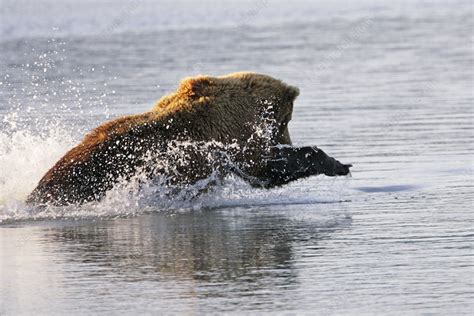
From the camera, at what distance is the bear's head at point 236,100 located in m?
11.0

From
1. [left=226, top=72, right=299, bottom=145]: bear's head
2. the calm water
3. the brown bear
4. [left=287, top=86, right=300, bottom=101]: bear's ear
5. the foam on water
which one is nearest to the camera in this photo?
the calm water

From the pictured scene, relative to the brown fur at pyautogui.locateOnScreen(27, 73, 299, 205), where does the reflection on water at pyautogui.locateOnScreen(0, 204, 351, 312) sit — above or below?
below

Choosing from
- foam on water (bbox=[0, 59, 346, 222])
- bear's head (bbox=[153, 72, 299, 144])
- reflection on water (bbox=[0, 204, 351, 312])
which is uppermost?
bear's head (bbox=[153, 72, 299, 144])

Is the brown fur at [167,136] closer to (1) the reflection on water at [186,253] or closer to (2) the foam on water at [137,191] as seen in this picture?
(2) the foam on water at [137,191]

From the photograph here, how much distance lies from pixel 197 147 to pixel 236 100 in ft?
2.53

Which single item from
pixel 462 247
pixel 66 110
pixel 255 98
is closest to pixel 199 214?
pixel 255 98

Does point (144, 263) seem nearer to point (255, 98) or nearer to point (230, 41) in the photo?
point (255, 98)

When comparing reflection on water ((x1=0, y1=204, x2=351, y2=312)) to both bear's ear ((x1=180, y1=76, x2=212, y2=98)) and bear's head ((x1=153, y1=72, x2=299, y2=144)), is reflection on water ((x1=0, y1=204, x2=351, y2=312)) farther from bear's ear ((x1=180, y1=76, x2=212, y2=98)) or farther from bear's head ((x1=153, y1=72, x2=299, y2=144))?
bear's ear ((x1=180, y1=76, x2=212, y2=98))

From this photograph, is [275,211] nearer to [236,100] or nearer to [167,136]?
[167,136]

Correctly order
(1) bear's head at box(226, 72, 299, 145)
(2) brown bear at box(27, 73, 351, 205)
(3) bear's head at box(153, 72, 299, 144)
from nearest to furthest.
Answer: (2) brown bear at box(27, 73, 351, 205)
(3) bear's head at box(153, 72, 299, 144)
(1) bear's head at box(226, 72, 299, 145)

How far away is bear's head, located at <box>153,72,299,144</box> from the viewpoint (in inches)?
431

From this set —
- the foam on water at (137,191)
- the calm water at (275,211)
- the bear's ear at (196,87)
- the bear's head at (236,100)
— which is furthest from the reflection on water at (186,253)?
the bear's ear at (196,87)

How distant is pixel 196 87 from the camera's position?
11070 mm

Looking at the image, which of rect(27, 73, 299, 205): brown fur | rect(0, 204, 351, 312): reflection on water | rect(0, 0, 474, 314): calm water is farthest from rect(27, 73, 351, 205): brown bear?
rect(0, 204, 351, 312): reflection on water
